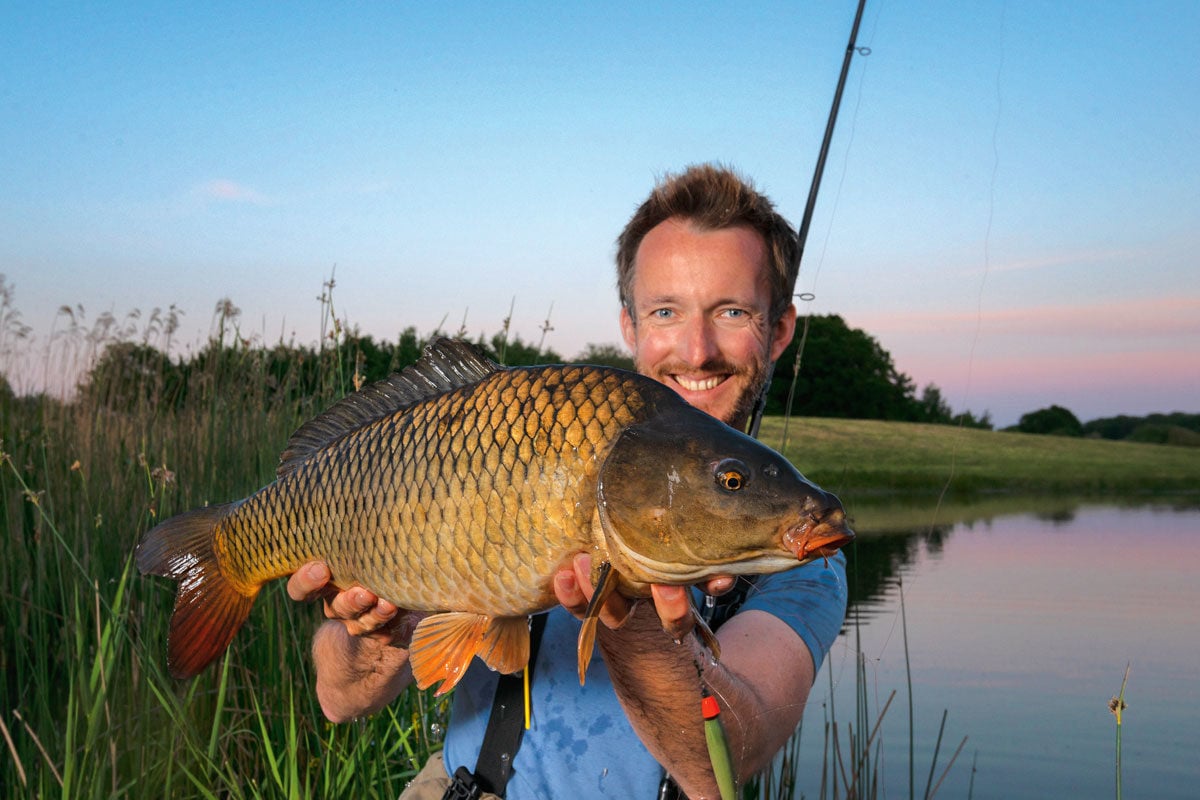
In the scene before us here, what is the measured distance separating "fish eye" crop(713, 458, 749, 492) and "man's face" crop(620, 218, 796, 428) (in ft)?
3.41

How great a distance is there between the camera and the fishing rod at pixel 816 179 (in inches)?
101

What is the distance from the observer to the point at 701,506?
3.98 ft

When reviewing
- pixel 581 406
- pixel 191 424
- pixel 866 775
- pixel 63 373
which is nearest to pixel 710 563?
pixel 581 406

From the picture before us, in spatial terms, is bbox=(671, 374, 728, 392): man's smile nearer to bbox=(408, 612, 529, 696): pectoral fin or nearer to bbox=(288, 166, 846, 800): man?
bbox=(288, 166, 846, 800): man

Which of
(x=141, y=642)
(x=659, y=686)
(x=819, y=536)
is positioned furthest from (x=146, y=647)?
(x=819, y=536)

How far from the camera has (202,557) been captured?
5.96 feet

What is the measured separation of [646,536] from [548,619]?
76cm

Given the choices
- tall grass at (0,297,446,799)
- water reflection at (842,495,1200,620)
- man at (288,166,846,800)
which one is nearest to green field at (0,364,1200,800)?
tall grass at (0,297,446,799)

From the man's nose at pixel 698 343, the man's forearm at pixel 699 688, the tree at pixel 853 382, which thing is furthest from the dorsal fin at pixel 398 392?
the tree at pixel 853 382

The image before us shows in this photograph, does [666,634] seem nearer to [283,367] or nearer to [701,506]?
[701,506]

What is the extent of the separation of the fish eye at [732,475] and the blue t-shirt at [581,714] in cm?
62

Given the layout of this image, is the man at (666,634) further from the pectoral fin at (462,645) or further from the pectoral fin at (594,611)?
the pectoral fin at (462,645)

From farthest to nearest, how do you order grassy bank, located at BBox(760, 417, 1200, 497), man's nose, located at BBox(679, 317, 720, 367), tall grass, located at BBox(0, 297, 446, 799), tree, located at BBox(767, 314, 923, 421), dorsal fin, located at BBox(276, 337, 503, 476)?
tree, located at BBox(767, 314, 923, 421), grassy bank, located at BBox(760, 417, 1200, 497), tall grass, located at BBox(0, 297, 446, 799), man's nose, located at BBox(679, 317, 720, 367), dorsal fin, located at BBox(276, 337, 503, 476)

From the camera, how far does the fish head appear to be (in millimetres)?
1174
